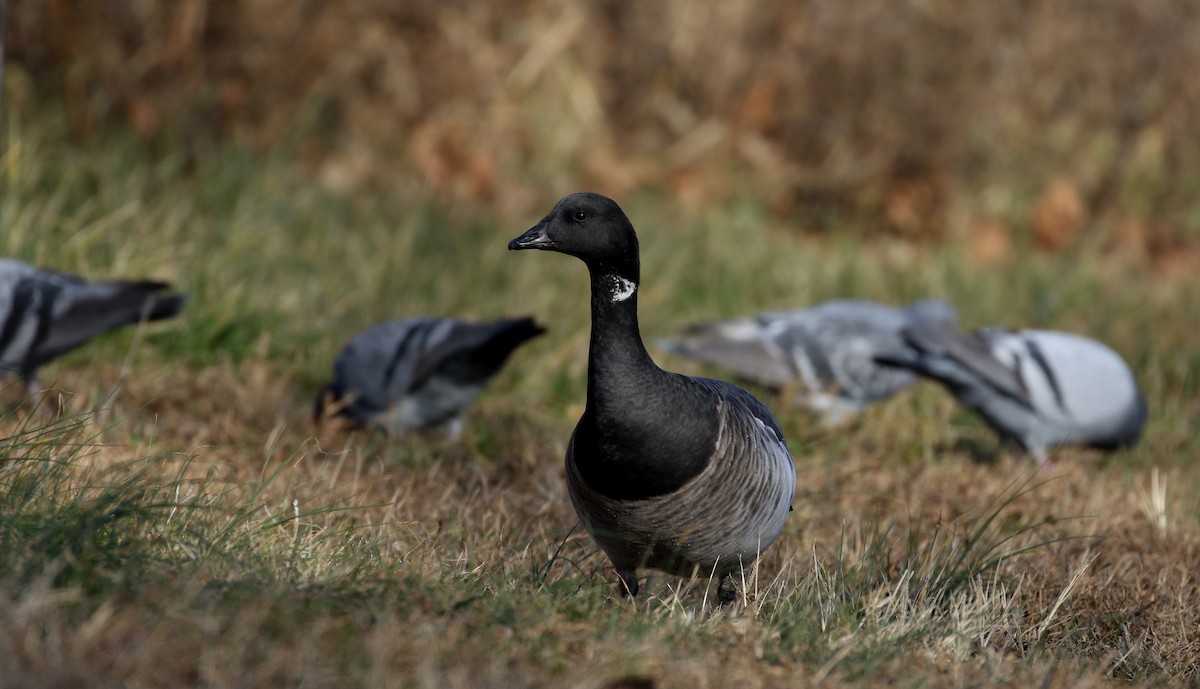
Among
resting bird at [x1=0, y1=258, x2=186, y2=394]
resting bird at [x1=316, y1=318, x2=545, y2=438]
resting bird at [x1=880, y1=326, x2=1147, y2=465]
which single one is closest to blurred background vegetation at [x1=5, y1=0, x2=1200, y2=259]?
resting bird at [x1=316, y1=318, x2=545, y2=438]

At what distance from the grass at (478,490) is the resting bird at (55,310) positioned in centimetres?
29

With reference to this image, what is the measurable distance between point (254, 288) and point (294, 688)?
14.1 ft

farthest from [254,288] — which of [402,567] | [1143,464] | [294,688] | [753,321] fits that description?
[1143,464]

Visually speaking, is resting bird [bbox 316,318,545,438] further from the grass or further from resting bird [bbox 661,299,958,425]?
resting bird [bbox 661,299,958,425]

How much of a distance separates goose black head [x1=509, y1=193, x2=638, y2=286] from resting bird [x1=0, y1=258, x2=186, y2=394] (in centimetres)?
247

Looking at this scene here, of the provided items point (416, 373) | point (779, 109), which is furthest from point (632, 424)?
point (779, 109)

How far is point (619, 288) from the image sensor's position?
3598mm

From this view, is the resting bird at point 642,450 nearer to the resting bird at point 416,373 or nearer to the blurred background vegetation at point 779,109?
the resting bird at point 416,373

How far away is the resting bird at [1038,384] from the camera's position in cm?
627

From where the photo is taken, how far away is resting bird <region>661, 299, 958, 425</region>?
6.81 meters

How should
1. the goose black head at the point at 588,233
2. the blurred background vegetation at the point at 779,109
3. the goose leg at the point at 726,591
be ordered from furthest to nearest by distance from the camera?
the blurred background vegetation at the point at 779,109 → the goose leg at the point at 726,591 → the goose black head at the point at 588,233

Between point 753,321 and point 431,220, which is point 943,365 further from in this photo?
point 431,220

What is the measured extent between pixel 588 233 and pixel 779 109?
26.4 feet

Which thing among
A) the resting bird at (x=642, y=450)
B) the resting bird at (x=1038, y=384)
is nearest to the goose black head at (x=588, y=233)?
the resting bird at (x=642, y=450)
